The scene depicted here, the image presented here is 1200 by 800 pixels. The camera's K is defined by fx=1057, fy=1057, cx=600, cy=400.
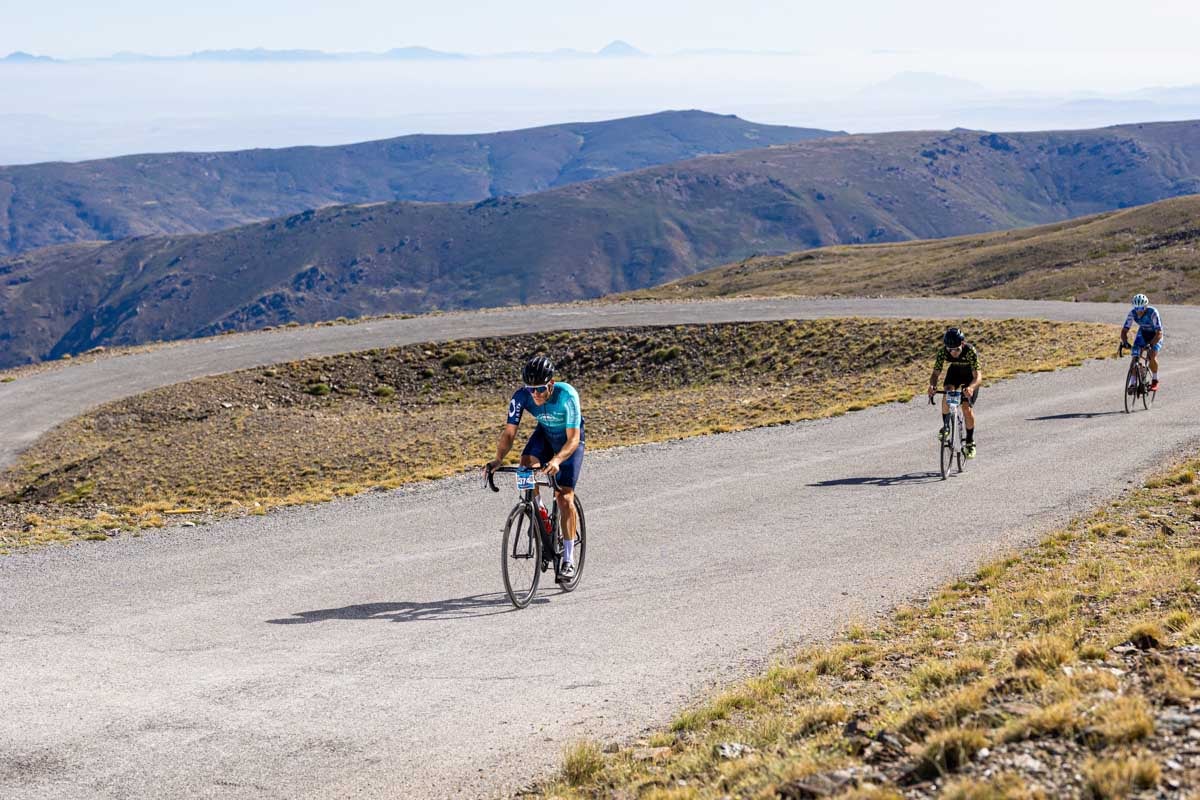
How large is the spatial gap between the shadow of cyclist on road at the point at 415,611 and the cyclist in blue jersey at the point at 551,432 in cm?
108

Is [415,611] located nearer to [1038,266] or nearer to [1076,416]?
[1076,416]

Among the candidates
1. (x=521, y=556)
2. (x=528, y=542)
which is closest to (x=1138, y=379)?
(x=528, y=542)

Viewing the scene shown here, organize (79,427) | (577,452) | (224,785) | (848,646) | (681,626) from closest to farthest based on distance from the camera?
(224,785) → (848,646) → (681,626) → (577,452) → (79,427)

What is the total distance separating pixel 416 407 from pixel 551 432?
3057cm

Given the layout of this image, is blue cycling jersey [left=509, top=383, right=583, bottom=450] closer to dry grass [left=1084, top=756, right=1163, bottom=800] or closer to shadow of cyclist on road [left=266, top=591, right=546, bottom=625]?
shadow of cyclist on road [left=266, top=591, right=546, bottom=625]

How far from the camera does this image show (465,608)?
A: 1206 centimetres

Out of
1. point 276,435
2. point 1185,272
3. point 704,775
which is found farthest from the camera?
point 1185,272

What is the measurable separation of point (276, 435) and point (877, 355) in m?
21.5

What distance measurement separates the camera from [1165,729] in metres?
6.13

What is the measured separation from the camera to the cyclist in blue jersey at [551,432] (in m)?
11.2

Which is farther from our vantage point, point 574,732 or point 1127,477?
point 1127,477

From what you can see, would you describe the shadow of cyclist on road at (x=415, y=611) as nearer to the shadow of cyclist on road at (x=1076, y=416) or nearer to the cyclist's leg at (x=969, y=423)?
the cyclist's leg at (x=969, y=423)

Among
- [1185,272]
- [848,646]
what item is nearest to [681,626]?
[848,646]

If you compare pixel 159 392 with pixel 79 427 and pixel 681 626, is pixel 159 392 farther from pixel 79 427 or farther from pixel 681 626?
pixel 681 626
